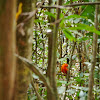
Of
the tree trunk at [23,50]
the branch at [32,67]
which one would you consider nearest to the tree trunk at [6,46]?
the branch at [32,67]

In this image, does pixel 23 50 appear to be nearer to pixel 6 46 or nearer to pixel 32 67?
pixel 32 67

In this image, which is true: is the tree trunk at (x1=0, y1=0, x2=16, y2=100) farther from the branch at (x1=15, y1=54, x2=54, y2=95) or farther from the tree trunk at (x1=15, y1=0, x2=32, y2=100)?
the tree trunk at (x1=15, y1=0, x2=32, y2=100)

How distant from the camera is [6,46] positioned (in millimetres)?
211

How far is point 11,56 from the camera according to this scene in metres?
0.22

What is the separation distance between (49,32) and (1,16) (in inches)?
9.6

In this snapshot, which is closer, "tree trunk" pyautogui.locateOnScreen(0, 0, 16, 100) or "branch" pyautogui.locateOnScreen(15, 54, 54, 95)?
"tree trunk" pyautogui.locateOnScreen(0, 0, 16, 100)

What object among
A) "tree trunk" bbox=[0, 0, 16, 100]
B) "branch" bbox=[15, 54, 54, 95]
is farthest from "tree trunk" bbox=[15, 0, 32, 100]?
"tree trunk" bbox=[0, 0, 16, 100]

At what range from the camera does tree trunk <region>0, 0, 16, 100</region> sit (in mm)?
209

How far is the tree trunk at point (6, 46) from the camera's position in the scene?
209 millimetres

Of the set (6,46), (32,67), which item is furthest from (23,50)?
(6,46)

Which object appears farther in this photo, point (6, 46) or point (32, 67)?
point (32, 67)

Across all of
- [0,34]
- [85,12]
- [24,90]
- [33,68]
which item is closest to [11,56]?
[0,34]

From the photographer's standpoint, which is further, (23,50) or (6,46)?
(23,50)

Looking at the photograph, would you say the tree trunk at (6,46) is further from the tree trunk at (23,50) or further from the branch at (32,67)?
the tree trunk at (23,50)
